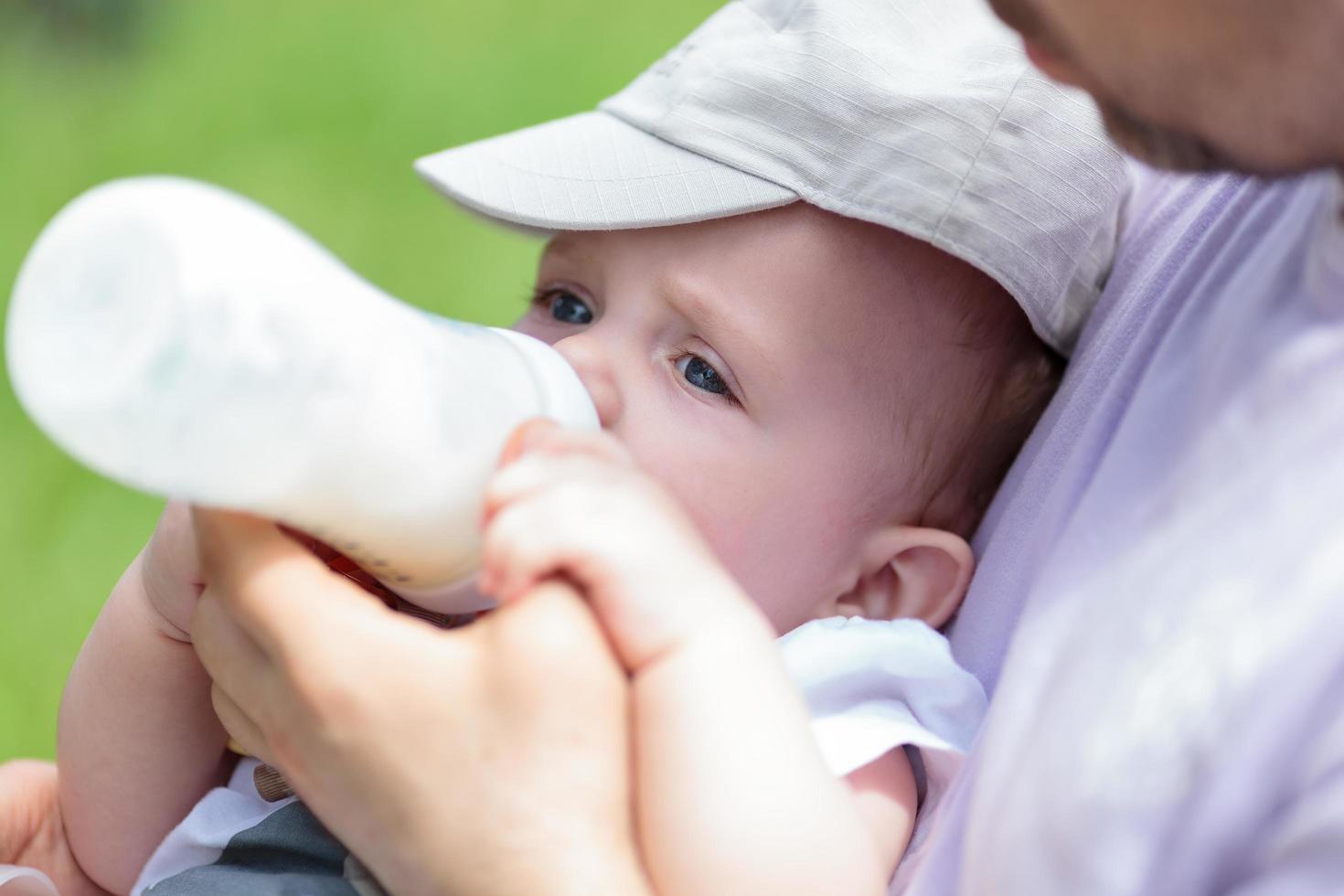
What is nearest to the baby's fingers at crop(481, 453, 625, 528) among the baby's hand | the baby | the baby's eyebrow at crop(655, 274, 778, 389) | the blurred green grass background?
the baby's hand

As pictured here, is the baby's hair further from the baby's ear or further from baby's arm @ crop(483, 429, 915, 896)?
baby's arm @ crop(483, 429, 915, 896)

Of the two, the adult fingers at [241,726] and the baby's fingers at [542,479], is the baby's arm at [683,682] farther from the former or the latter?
the adult fingers at [241,726]

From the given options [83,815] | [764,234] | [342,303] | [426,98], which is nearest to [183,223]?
[342,303]

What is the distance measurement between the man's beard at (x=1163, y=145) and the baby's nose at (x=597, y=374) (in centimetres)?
37

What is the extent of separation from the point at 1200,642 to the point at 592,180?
54 centimetres

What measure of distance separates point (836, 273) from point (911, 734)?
313mm

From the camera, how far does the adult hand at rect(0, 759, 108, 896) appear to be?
3.50 ft

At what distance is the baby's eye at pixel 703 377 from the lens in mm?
969

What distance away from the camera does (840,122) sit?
94cm

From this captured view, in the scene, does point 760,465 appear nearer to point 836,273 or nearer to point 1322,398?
point 836,273

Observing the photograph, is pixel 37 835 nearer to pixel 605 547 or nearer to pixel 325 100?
pixel 605 547

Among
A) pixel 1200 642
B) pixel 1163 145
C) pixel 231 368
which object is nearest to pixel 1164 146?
pixel 1163 145

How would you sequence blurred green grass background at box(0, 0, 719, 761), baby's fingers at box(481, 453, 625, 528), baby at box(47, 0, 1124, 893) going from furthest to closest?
blurred green grass background at box(0, 0, 719, 761), baby at box(47, 0, 1124, 893), baby's fingers at box(481, 453, 625, 528)

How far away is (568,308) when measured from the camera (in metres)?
1.05
